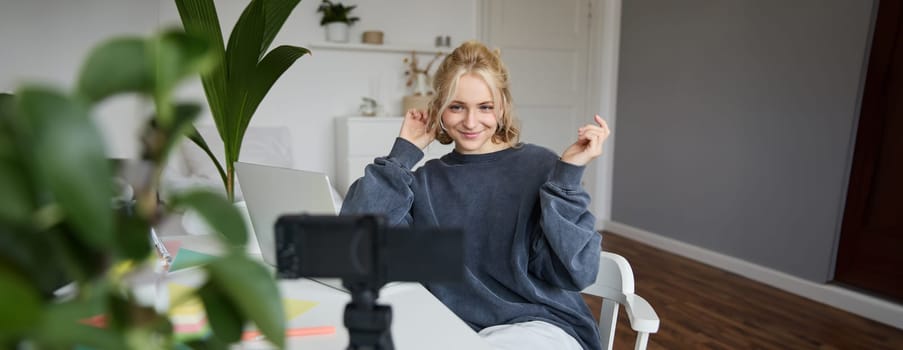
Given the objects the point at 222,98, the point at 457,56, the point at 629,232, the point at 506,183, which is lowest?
the point at 629,232

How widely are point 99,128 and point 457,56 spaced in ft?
3.81

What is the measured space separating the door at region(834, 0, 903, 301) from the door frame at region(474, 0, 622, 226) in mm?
1898

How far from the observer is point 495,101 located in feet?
4.36

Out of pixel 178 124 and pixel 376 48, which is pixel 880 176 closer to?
pixel 376 48

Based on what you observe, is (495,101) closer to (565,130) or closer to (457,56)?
(457,56)

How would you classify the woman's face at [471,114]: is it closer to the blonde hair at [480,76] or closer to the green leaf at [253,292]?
the blonde hair at [480,76]

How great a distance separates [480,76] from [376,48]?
9.58ft

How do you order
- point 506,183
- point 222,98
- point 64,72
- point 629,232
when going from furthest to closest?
point 629,232, point 64,72, point 222,98, point 506,183

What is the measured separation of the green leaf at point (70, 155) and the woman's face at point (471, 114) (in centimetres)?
111

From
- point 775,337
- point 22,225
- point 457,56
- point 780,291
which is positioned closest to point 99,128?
point 22,225

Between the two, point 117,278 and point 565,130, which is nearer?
point 117,278

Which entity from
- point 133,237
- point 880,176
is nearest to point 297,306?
point 133,237

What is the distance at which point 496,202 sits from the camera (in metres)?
1.33

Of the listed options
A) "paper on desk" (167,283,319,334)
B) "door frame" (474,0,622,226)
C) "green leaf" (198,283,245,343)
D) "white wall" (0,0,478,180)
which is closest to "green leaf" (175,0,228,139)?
"paper on desk" (167,283,319,334)
